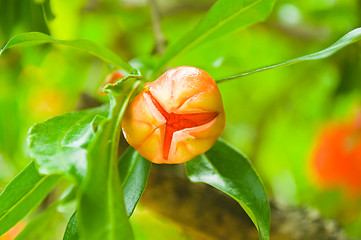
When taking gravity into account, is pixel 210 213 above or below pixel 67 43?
below

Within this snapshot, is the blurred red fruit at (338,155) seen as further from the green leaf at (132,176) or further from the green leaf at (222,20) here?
the green leaf at (132,176)

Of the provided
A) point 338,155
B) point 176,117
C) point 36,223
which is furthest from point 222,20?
point 338,155

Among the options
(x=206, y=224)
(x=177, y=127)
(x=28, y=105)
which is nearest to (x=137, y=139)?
(x=177, y=127)

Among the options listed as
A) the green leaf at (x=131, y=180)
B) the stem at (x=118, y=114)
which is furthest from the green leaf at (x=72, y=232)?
the stem at (x=118, y=114)

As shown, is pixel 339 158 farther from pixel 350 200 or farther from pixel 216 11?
pixel 216 11

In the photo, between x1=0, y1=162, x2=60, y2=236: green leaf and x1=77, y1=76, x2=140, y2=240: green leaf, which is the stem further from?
x1=0, y1=162, x2=60, y2=236: green leaf

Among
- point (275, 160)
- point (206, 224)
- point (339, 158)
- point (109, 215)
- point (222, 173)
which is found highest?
point (109, 215)

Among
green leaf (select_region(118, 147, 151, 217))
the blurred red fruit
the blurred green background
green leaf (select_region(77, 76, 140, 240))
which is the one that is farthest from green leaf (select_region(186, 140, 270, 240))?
the blurred red fruit

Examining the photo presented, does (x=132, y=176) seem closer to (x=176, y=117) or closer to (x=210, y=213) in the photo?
(x=176, y=117)
